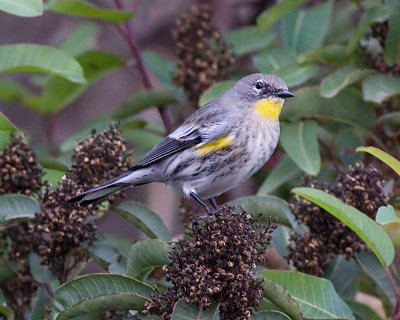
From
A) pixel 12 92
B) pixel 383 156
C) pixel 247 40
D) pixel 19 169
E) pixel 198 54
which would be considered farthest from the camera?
pixel 12 92

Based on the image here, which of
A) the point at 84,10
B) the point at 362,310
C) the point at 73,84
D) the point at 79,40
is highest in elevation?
the point at 79,40

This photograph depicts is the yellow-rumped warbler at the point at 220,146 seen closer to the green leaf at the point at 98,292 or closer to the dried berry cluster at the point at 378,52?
the dried berry cluster at the point at 378,52

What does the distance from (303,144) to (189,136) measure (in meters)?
0.61

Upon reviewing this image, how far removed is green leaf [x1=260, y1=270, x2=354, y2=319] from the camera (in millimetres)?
4016

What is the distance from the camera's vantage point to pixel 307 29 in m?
5.98

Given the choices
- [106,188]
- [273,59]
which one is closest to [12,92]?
[273,59]

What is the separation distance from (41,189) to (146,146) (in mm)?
1538

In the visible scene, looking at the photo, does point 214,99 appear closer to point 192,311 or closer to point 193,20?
point 193,20

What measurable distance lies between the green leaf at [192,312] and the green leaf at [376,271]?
1047 millimetres

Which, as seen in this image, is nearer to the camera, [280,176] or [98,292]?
[98,292]

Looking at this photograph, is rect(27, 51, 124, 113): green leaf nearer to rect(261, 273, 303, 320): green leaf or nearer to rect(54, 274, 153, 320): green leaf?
rect(54, 274, 153, 320): green leaf

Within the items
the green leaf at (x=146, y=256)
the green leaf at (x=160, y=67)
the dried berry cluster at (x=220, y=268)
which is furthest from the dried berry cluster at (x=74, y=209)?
the green leaf at (x=160, y=67)

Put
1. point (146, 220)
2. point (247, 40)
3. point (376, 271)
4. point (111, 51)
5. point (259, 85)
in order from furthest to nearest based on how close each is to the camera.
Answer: point (111, 51)
point (247, 40)
point (259, 85)
point (146, 220)
point (376, 271)

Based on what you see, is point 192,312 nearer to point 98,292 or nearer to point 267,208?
point 98,292
